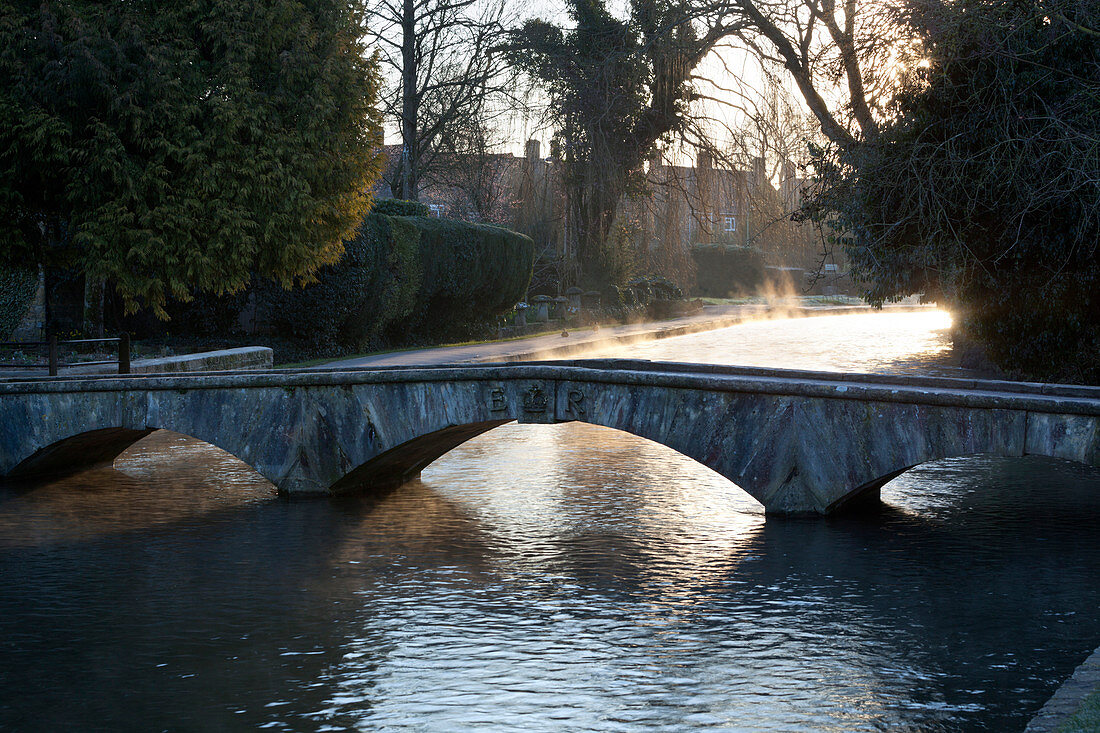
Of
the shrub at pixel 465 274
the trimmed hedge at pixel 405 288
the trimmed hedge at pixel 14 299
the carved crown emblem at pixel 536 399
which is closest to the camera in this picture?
the carved crown emblem at pixel 536 399

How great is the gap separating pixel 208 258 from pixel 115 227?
1757 millimetres

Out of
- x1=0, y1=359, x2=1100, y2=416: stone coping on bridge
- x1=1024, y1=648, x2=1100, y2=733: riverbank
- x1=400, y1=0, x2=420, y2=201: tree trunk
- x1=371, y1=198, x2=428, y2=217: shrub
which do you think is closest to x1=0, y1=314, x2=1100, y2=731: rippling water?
x1=1024, y1=648, x2=1100, y2=733: riverbank

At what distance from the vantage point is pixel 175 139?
2236cm

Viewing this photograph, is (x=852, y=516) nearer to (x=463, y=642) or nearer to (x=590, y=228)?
(x=463, y=642)

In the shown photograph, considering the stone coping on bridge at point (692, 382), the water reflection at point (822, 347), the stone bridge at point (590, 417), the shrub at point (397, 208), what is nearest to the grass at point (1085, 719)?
the stone bridge at point (590, 417)

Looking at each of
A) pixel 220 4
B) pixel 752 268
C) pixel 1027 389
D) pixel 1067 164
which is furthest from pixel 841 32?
pixel 752 268

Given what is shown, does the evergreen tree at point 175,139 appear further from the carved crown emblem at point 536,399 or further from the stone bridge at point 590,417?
the carved crown emblem at point 536,399

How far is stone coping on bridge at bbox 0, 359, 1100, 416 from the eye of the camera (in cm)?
1070

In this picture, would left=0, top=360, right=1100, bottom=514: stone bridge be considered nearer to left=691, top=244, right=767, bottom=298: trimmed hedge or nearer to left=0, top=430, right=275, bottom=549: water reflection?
left=0, top=430, right=275, bottom=549: water reflection

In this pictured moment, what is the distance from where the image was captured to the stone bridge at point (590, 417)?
10.8m

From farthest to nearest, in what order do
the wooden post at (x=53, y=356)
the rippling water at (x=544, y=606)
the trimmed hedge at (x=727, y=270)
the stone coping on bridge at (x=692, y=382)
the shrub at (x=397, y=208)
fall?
the trimmed hedge at (x=727, y=270), the shrub at (x=397, y=208), the wooden post at (x=53, y=356), the stone coping on bridge at (x=692, y=382), the rippling water at (x=544, y=606)

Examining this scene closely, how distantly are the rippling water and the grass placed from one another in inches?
31.6

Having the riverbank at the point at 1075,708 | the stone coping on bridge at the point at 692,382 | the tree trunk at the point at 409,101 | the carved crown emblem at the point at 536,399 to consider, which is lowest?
the riverbank at the point at 1075,708

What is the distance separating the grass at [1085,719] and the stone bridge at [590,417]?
4199 mm
